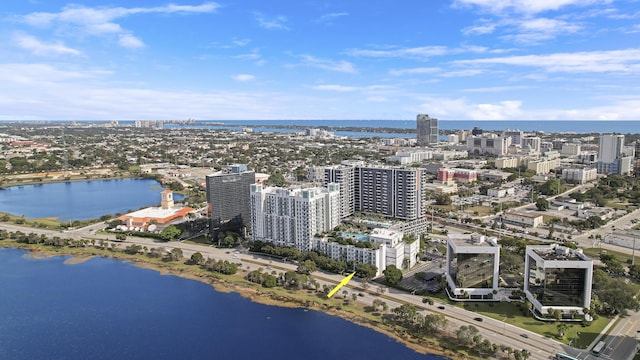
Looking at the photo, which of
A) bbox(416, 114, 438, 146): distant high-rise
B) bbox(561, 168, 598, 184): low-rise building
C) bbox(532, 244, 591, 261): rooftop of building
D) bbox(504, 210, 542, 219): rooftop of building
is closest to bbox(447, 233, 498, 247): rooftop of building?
bbox(532, 244, 591, 261): rooftop of building

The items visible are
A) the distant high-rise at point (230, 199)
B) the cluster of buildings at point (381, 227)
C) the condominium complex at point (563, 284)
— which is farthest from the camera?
the distant high-rise at point (230, 199)

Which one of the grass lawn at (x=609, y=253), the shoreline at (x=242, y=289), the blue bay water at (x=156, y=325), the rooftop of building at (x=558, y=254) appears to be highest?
the rooftop of building at (x=558, y=254)

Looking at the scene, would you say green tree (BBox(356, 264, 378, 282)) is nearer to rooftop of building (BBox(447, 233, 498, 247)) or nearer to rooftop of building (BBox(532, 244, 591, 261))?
rooftop of building (BBox(447, 233, 498, 247))

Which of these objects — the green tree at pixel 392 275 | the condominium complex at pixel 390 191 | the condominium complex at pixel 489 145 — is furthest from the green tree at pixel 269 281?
the condominium complex at pixel 489 145

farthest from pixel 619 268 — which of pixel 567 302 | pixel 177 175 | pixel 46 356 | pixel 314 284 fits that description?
pixel 177 175

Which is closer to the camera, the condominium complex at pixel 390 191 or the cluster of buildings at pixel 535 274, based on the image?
the cluster of buildings at pixel 535 274

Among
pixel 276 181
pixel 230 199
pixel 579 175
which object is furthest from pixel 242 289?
pixel 579 175

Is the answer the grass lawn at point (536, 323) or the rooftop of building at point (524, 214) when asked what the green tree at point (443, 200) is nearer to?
the rooftop of building at point (524, 214)
